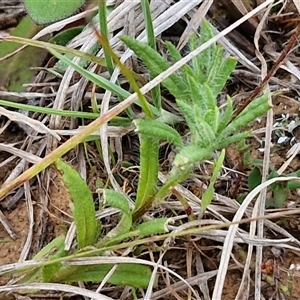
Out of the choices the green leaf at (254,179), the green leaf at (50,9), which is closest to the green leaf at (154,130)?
the green leaf at (254,179)

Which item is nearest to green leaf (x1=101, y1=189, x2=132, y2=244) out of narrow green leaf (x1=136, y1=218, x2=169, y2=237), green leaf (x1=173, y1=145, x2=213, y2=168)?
narrow green leaf (x1=136, y1=218, x2=169, y2=237)

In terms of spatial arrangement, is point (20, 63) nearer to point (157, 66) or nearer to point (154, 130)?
point (157, 66)

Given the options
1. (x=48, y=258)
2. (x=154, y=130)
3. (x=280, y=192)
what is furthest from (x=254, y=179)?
(x=48, y=258)

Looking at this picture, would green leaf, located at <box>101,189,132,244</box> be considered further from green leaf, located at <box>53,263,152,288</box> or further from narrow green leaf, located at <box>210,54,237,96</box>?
narrow green leaf, located at <box>210,54,237,96</box>

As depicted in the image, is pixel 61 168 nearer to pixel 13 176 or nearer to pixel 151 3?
pixel 13 176

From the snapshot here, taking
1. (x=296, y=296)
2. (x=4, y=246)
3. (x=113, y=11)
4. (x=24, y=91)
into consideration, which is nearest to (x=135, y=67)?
(x=113, y=11)

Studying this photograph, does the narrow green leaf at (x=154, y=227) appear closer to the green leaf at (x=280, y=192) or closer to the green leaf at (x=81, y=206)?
the green leaf at (x=81, y=206)
